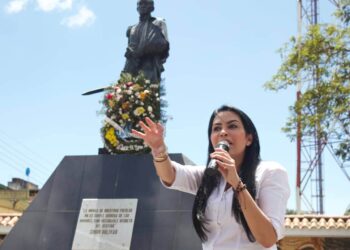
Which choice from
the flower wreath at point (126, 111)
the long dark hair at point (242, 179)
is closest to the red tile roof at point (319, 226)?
the flower wreath at point (126, 111)

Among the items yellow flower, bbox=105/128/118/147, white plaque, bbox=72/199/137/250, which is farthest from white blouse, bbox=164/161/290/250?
yellow flower, bbox=105/128/118/147

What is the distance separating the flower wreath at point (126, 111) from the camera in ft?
22.2

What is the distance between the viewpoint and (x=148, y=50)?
8.01 metres

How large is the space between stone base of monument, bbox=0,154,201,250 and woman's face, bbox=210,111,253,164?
3300 millimetres

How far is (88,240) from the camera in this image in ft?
18.6

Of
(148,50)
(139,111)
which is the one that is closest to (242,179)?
(139,111)

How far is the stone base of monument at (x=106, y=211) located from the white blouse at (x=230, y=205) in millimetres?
3375

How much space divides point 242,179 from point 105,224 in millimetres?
3988

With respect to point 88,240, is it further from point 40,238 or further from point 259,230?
point 259,230

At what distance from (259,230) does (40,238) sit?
4.56 m

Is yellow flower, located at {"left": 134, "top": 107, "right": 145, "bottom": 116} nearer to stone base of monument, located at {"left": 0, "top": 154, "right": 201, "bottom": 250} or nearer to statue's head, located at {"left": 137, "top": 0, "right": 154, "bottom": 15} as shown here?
stone base of monument, located at {"left": 0, "top": 154, "right": 201, "bottom": 250}

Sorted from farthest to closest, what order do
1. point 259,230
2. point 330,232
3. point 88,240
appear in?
point 330,232 < point 88,240 < point 259,230

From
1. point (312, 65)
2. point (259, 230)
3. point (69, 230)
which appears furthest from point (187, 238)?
point (312, 65)

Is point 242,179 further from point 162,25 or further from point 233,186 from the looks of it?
point 162,25
